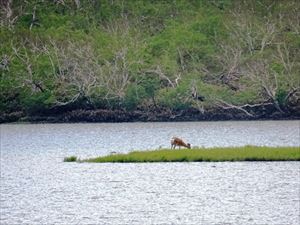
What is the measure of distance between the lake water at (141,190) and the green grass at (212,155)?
107 centimetres

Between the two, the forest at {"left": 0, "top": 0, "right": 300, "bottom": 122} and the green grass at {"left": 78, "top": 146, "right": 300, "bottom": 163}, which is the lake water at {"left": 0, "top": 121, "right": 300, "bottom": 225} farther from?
the forest at {"left": 0, "top": 0, "right": 300, "bottom": 122}

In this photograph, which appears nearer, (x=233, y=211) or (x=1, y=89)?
→ (x=233, y=211)

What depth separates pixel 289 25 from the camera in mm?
89812

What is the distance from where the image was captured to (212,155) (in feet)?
123

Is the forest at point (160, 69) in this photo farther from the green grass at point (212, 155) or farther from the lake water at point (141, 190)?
the green grass at point (212, 155)

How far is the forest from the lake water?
29.7m

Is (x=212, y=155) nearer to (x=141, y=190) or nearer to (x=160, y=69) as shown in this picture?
(x=141, y=190)

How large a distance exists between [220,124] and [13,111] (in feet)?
72.4

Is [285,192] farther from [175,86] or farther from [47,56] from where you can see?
[47,56]

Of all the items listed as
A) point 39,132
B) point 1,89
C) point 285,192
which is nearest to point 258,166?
point 285,192

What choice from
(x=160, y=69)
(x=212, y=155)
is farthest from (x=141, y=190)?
(x=160, y=69)

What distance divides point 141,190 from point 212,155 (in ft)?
32.9

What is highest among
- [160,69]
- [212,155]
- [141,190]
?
[160,69]

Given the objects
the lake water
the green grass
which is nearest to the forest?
the lake water
